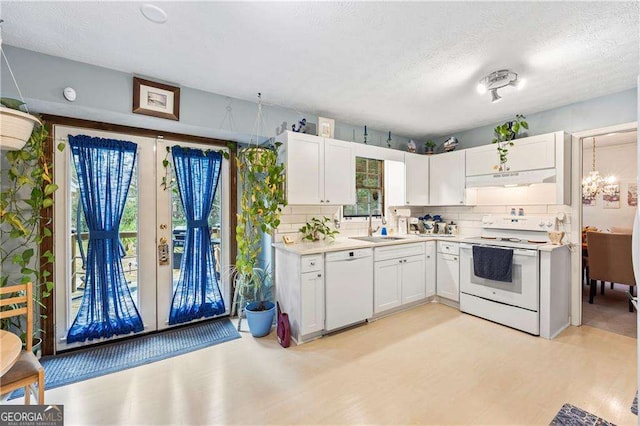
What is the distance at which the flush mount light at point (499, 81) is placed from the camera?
2328 millimetres

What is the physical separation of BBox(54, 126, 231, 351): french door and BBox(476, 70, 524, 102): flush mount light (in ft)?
9.09

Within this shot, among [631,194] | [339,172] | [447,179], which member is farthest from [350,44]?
[631,194]

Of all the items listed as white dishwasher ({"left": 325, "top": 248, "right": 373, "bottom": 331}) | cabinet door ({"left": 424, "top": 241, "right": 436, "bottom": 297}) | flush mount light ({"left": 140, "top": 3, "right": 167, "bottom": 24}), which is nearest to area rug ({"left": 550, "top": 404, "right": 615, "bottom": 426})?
white dishwasher ({"left": 325, "top": 248, "right": 373, "bottom": 331})

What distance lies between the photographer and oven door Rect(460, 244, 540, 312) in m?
2.89

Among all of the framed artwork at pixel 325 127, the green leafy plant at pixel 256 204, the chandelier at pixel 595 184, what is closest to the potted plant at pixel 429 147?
the framed artwork at pixel 325 127

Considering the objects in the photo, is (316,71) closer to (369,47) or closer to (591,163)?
(369,47)

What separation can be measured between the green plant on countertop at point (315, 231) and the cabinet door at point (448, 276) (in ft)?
5.25

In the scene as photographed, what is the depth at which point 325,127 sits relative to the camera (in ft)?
11.0

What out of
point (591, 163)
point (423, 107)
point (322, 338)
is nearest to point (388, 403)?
point (322, 338)

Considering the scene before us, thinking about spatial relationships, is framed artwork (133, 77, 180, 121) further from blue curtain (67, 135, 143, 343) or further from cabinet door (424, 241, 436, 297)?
cabinet door (424, 241, 436, 297)

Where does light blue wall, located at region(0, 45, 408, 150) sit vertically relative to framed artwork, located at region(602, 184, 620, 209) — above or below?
above

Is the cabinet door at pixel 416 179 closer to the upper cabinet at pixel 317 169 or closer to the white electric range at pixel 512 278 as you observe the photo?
the white electric range at pixel 512 278

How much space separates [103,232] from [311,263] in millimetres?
2005

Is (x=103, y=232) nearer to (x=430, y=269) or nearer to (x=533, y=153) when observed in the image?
(x=430, y=269)
